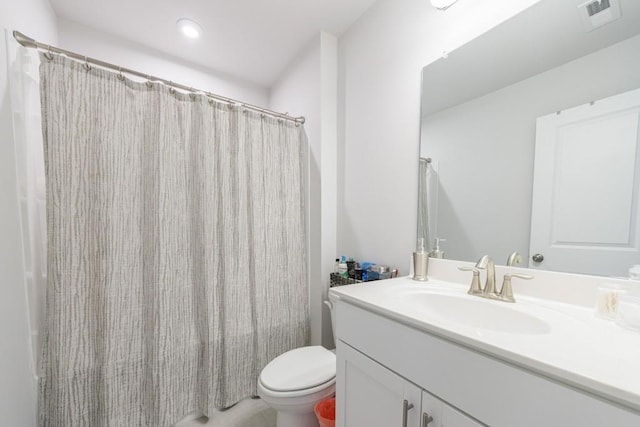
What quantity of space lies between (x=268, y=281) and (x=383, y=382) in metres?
1.07

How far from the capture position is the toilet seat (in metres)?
1.09

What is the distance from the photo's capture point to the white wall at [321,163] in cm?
170

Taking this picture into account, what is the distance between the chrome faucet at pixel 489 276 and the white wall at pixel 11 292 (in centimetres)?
178

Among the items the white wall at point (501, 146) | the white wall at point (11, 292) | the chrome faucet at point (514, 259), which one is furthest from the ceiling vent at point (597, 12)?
the white wall at point (11, 292)

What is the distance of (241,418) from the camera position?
1428mm

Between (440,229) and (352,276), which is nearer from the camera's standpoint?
(440,229)

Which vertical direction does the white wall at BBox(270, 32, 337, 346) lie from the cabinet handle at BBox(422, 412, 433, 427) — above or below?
above

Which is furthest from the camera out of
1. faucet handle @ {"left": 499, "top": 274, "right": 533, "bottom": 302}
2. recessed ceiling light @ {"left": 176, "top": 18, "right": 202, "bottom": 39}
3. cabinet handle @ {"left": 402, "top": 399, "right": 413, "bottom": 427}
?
recessed ceiling light @ {"left": 176, "top": 18, "right": 202, "bottom": 39}

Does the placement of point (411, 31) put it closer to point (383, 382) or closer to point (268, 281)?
point (383, 382)

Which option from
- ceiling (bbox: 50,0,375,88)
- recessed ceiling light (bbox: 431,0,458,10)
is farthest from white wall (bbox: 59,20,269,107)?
recessed ceiling light (bbox: 431,0,458,10)

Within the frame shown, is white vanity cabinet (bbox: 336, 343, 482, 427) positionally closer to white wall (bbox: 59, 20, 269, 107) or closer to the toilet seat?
the toilet seat

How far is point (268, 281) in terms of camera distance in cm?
165

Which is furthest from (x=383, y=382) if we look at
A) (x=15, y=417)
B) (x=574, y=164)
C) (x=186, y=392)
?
(x=15, y=417)

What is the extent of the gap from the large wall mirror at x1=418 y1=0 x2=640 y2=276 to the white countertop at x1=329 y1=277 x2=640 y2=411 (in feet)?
0.71
